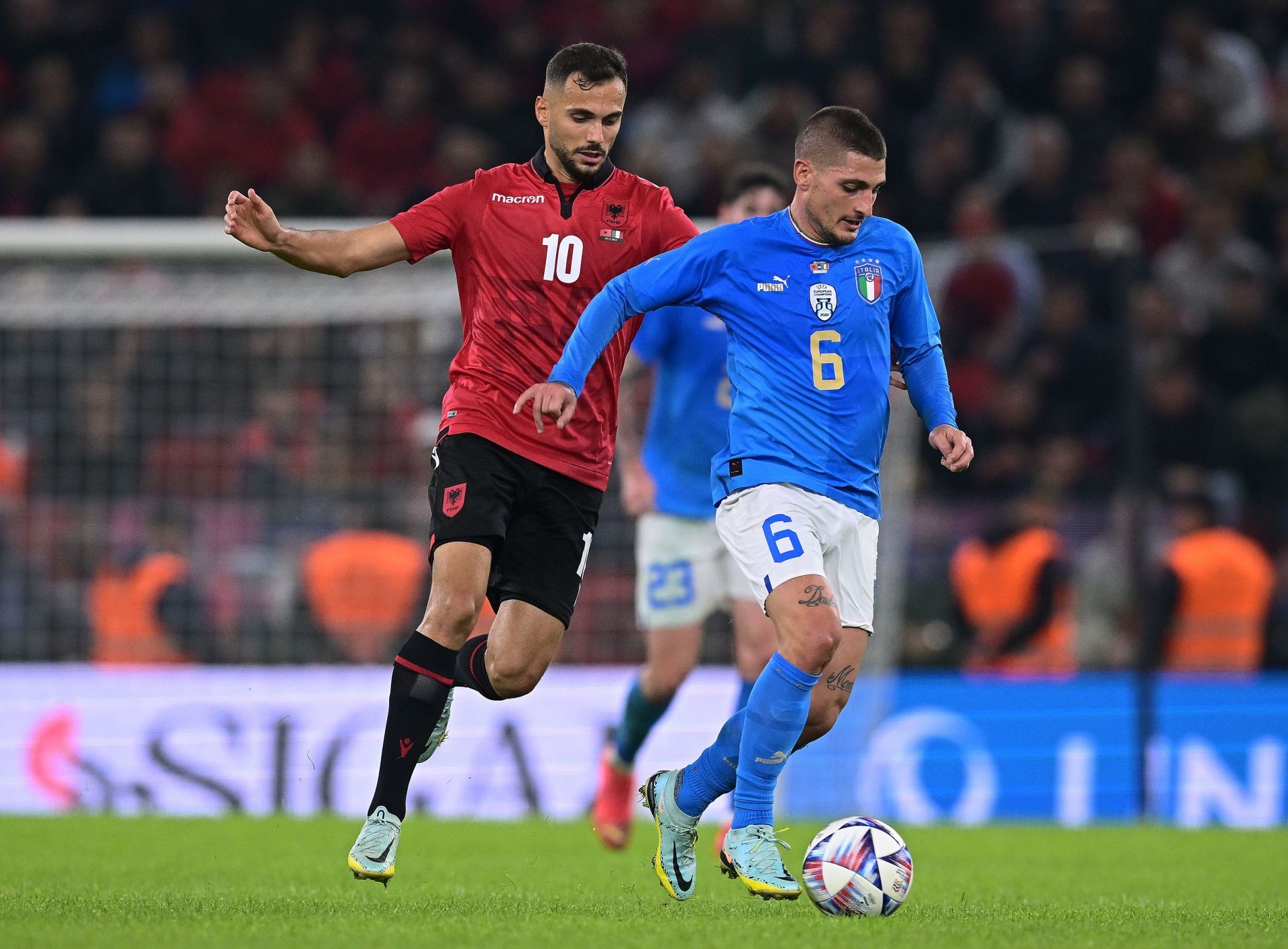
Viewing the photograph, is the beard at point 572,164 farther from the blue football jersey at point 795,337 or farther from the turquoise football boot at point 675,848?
the turquoise football boot at point 675,848

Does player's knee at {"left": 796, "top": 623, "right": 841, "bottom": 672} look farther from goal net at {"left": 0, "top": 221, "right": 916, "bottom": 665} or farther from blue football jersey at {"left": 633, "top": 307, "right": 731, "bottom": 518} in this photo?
goal net at {"left": 0, "top": 221, "right": 916, "bottom": 665}

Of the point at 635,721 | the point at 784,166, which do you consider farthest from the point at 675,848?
the point at 784,166

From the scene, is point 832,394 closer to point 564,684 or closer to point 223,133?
point 564,684

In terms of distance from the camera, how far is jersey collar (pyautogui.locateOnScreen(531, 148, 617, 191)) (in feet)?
19.5

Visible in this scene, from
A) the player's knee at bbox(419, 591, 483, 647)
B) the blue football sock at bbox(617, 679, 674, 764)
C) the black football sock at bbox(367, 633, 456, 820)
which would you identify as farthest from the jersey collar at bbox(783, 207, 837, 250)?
the blue football sock at bbox(617, 679, 674, 764)

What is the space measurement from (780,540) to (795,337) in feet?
2.07

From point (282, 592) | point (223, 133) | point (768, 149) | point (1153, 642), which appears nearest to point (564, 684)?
point (282, 592)

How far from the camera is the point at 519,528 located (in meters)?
5.84

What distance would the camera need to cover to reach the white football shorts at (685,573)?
777 cm

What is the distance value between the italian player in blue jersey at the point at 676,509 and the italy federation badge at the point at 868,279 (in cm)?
203

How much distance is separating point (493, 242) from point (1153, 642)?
634cm

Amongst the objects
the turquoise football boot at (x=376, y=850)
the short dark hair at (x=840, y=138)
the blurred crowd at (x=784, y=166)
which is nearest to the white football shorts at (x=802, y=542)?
the short dark hair at (x=840, y=138)

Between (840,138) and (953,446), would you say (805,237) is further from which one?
(953,446)

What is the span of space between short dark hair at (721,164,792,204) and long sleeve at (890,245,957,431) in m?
2.04
